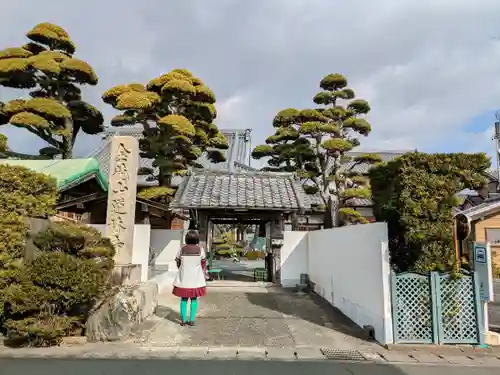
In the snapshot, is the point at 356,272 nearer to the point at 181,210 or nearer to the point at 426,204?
the point at 426,204

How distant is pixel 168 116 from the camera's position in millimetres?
11867

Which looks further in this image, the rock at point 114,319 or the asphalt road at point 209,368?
the rock at point 114,319

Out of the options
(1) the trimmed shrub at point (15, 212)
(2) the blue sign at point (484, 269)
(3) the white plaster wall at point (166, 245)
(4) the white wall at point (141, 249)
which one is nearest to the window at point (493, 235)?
(2) the blue sign at point (484, 269)

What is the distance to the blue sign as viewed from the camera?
5.79 metres

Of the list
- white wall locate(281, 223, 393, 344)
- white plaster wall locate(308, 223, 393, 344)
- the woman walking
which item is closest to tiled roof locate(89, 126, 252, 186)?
white wall locate(281, 223, 393, 344)

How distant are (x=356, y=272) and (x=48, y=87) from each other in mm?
11538

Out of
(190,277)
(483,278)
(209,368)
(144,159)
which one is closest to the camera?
(209,368)

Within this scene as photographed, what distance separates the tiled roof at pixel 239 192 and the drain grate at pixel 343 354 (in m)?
6.18

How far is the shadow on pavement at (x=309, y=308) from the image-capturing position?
6.95m

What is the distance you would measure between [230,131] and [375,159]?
68.2 ft

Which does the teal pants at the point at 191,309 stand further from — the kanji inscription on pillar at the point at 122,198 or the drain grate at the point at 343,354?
the drain grate at the point at 343,354

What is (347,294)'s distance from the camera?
7.73 meters

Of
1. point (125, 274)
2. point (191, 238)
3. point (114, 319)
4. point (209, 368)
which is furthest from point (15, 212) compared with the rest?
point (209, 368)

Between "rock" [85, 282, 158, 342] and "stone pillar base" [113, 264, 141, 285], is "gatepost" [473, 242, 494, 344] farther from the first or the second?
"stone pillar base" [113, 264, 141, 285]
